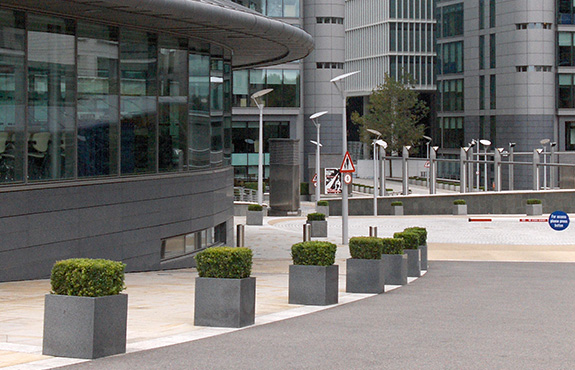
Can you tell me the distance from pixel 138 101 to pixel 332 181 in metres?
53.9

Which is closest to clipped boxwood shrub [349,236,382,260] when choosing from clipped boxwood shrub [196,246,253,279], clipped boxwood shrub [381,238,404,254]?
clipped boxwood shrub [381,238,404,254]

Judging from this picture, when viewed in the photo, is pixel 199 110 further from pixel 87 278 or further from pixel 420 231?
pixel 87 278

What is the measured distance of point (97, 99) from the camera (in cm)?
2103

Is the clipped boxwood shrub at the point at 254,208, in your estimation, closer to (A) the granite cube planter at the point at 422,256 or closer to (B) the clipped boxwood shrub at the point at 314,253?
(A) the granite cube planter at the point at 422,256

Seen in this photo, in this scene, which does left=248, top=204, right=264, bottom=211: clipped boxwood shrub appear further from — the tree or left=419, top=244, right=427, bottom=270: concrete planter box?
the tree

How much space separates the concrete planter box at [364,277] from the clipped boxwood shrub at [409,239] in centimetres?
483

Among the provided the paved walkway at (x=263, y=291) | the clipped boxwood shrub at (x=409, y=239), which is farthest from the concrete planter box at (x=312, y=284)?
the clipped boxwood shrub at (x=409, y=239)

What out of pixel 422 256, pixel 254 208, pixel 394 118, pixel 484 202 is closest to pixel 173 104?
pixel 422 256

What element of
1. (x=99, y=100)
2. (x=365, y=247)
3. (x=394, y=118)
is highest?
(x=394, y=118)

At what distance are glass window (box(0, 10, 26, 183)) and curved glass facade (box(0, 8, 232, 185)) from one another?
0.02 metres

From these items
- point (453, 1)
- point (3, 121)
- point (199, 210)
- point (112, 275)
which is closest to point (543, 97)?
point (453, 1)

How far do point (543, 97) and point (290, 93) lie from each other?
24937 millimetres

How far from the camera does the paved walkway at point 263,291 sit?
11352 millimetres

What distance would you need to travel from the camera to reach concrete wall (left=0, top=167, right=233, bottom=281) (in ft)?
59.2
